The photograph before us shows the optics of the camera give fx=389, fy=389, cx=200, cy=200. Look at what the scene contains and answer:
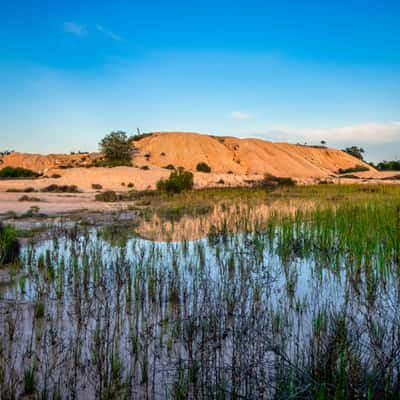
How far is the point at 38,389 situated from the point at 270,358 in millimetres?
1824

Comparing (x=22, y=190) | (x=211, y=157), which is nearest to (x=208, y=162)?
(x=211, y=157)

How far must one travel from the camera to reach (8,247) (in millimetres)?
7020

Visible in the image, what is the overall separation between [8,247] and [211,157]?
154ft

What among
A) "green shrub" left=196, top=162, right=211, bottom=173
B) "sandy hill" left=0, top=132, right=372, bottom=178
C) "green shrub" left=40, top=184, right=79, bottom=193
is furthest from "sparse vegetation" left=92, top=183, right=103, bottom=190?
"green shrub" left=196, top=162, right=211, bottom=173

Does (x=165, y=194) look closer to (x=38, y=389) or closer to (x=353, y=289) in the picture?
(x=353, y=289)

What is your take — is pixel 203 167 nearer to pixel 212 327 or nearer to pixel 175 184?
pixel 175 184

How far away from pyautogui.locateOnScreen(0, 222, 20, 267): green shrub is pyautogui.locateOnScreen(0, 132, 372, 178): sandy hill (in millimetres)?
37476

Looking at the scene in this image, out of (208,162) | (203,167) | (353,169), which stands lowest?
(203,167)

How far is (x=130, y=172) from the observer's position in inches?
1185

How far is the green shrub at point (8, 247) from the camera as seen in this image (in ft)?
21.8

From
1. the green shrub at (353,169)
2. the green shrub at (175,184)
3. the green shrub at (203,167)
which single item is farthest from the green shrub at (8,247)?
the green shrub at (353,169)

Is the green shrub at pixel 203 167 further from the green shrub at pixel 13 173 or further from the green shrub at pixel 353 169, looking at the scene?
the green shrub at pixel 353 169

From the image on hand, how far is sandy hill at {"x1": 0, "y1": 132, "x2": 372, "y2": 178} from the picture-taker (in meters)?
50.4

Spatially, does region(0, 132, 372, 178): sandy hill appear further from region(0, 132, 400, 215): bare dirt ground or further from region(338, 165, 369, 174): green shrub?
region(338, 165, 369, 174): green shrub
